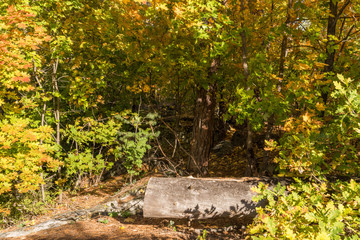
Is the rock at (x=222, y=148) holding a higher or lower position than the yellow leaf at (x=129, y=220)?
higher

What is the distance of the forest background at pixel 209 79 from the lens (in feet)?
10.5

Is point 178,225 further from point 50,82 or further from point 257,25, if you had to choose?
point 50,82

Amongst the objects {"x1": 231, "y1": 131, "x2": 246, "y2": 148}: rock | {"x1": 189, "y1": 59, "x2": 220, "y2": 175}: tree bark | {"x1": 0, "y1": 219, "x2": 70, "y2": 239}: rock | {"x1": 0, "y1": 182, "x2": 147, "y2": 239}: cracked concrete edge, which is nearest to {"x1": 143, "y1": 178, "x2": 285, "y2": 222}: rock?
{"x1": 0, "y1": 182, "x2": 147, "y2": 239}: cracked concrete edge

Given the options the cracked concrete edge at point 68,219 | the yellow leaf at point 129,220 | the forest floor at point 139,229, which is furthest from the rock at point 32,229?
the yellow leaf at point 129,220

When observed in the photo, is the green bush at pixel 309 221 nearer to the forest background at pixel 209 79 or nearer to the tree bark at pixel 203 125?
the forest background at pixel 209 79

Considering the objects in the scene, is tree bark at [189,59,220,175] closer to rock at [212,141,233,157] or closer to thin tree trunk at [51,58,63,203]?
rock at [212,141,233,157]

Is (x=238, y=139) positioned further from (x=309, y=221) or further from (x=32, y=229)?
(x=309, y=221)

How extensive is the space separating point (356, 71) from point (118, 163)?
797 centimetres

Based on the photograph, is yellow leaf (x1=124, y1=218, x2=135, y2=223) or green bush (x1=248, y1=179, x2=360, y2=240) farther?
yellow leaf (x1=124, y1=218, x2=135, y2=223)

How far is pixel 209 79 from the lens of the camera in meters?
5.96

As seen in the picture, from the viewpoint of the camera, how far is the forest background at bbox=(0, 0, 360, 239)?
10.5ft

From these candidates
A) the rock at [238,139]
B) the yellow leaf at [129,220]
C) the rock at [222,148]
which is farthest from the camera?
the rock at [238,139]

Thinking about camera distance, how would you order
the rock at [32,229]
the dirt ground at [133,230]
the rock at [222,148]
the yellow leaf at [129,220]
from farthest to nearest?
the rock at [222,148], the yellow leaf at [129,220], the rock at [32,229], the dirt ground at [133,230]

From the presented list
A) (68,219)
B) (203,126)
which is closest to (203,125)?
(203,126)
